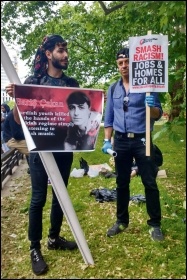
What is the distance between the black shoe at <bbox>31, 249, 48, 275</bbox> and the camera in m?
2.54

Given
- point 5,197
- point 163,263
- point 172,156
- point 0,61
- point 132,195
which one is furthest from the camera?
point 172,156

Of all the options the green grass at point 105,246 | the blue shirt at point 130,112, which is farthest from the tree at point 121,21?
the green grass at point 105,246

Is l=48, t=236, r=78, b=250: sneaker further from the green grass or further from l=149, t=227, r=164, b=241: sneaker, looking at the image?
l=149, t=227, r=164, b=241: sneaker

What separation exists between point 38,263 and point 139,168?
119cm

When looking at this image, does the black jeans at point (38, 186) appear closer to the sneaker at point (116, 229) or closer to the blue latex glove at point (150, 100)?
the blue latex glove at point (150, 100)

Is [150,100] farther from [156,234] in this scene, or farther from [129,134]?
[156,234]

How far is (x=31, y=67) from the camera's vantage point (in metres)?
2.89

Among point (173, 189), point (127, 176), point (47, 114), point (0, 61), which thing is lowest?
point (173, 189)

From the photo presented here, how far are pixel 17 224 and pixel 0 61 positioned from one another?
6.08 feet

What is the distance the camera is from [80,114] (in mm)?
2557

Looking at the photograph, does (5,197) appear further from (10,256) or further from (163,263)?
(163,263)

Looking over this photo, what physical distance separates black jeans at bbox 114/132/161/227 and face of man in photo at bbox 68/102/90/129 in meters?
0.55

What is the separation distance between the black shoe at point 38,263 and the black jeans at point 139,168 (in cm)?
97

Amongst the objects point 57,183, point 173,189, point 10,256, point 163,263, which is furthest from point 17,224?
point 173,189
